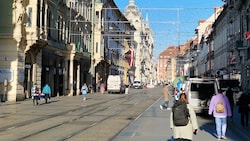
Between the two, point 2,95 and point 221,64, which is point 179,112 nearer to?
point 2,95

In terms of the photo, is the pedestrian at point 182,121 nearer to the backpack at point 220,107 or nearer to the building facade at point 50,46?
the backpack at point 220,107

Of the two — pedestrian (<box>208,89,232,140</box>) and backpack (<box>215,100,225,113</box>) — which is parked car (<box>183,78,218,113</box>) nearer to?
pedestrian (<box>208,89,232,140</box>)

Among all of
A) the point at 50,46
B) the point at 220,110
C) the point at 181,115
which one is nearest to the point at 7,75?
the point at 50,46

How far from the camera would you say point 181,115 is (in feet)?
28.3

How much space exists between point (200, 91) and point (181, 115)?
15383 mm

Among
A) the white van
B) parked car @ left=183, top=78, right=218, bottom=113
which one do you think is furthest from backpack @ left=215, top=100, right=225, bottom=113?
the white van

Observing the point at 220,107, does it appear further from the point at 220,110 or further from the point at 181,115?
the point at 181,115

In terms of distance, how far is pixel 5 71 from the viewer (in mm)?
33531

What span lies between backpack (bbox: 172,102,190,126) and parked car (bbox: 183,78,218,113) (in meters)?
13.7

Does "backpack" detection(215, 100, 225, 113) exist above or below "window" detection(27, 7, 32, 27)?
below

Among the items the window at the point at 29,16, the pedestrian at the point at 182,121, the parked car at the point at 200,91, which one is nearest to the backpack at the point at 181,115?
the pedestrian at the point at 182,121

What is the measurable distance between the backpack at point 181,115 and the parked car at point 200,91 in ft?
45.1

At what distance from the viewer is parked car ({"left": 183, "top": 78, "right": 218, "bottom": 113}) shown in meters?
22.4

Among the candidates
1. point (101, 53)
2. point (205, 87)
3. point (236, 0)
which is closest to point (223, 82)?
point (236, 0)
